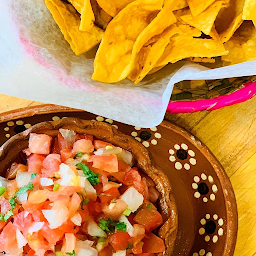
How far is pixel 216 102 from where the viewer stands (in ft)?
3.99

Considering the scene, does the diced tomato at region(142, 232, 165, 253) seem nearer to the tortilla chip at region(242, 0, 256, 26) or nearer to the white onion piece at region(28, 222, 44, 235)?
the white onion piece at region(28, 222, 44, 235)

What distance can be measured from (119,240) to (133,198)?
0.14 m

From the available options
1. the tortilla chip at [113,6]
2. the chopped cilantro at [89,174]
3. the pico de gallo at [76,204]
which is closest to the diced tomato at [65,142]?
the pico de gallo at [76,204]

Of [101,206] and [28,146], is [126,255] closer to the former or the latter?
[101,206]

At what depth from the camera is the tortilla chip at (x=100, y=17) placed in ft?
4.13

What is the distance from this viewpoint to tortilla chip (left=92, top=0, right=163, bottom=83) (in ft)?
3.86

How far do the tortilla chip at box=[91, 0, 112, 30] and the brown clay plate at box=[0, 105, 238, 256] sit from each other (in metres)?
0.33

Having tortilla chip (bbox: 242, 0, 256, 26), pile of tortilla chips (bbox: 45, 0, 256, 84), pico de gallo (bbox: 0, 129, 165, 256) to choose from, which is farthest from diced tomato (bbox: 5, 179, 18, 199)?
tortilla chip (bbox: 242, 0, 256, 26)

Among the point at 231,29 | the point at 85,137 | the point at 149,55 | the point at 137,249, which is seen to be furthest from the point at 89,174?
the point at 231,29

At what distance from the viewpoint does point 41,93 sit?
3.80 feet

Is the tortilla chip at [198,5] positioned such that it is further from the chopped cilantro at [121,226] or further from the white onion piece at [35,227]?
the white onion piece at [35,227]

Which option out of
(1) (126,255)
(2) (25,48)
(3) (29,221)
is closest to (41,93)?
(2) (25,48)

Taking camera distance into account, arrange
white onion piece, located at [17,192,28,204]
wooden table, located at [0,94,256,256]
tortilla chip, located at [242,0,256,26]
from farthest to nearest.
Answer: wooden table, located at [0,94,256,256], white onion piece, located at [17,192,28,204], tortilla chip, located at [242,0,256,26]

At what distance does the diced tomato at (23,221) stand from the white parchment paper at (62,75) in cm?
36
